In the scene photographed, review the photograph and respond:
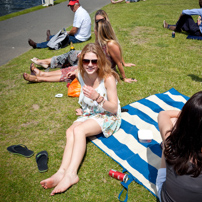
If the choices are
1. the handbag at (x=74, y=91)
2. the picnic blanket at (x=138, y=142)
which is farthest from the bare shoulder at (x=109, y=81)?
the handbag at (x=74, y=91)

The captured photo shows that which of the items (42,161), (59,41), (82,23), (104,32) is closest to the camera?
(42,161)

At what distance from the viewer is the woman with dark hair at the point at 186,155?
5.48ft

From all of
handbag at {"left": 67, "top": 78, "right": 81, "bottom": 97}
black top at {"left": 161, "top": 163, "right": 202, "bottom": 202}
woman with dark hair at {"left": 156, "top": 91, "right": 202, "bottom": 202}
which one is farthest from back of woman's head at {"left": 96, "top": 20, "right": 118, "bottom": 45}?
black top at {"left": 161, "top": 163, "right": 202, "bottom": 202}

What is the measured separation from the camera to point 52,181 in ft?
8.68

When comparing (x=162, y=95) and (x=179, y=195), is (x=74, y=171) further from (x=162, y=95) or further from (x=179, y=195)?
(x=162, y=95)

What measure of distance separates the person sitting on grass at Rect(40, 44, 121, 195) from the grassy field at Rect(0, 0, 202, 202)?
0.19m

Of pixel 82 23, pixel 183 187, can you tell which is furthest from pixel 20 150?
pixel 82 23

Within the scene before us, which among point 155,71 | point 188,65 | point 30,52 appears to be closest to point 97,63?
point 155,71

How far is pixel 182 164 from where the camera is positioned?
5.79ft

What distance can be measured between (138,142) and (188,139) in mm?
1681

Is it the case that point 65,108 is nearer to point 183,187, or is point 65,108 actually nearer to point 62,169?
point 62,169

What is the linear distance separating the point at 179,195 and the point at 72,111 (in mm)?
2807

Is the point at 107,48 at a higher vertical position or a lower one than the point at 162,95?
higher

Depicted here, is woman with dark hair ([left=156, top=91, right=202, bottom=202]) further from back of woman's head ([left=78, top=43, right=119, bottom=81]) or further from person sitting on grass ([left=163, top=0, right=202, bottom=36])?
person sitting on grass ([left=163, top=0, right=202, bottom=36])
